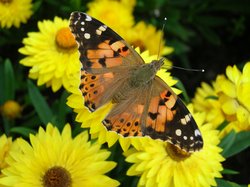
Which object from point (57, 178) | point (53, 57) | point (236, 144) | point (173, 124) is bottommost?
point (57, 178)

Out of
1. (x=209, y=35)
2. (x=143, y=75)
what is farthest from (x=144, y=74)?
(x=209, y=35)

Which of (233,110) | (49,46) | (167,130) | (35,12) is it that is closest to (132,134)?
(167,130)

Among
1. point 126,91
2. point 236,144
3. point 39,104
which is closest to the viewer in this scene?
point 126,91

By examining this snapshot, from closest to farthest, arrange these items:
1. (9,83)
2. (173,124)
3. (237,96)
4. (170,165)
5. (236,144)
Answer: (173,124) → (170,165) → (237,96) → (236,144) → (9,83)

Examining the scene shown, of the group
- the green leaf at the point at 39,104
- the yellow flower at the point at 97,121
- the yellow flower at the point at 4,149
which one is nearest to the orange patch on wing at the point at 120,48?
the yellow flower at the point at 97,121

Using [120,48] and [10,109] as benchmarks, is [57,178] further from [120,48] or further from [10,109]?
[10,109]

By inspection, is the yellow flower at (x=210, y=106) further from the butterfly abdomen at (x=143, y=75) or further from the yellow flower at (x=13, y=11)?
the yellow flower at (x=13, y=11)
